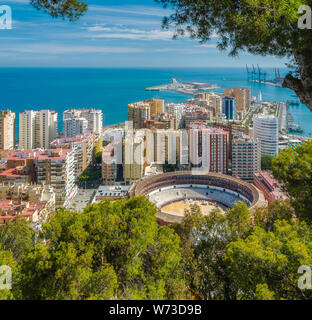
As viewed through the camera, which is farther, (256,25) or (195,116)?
(195,116)

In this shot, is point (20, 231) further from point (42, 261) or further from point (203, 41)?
point (203, 41)

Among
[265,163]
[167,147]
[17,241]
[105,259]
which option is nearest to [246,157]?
[265,163]

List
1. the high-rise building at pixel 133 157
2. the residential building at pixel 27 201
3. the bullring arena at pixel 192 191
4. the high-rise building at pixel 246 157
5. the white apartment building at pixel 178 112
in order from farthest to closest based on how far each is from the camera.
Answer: the white apartment building at pixel 178 112
the high-rise building at pixel 246 157
the high-rise building at pixel 133 157
the bullring arena at pixel 192 191
the residential building at pixel 27 201

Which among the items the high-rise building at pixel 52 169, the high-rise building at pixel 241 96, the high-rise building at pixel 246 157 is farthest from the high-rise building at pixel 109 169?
the high-rise building at pixel 241 96

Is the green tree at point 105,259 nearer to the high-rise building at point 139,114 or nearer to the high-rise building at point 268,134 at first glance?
the high-rise building at point 268,134

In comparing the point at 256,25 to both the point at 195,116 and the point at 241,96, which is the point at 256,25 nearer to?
the point at 195,116
